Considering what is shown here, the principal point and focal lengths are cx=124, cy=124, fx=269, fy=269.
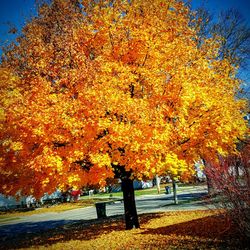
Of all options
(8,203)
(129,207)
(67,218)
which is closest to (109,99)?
(129,207)

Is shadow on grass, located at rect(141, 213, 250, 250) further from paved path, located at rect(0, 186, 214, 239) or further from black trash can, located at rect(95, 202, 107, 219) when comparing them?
black trash can, located at rect(95, 202, 107, 219)

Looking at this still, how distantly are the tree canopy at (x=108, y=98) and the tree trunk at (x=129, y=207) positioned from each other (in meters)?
1.61

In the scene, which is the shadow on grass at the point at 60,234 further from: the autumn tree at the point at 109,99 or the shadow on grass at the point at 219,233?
the shadow on grass at the point at 219,233

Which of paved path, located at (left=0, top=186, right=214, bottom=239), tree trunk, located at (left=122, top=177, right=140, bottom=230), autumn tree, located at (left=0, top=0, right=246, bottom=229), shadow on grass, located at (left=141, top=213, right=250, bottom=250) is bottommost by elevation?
paved path, located at (left=0, top=186, right=214, bottom=239)

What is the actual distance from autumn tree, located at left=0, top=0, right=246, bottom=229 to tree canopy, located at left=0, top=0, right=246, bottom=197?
0.15 feet

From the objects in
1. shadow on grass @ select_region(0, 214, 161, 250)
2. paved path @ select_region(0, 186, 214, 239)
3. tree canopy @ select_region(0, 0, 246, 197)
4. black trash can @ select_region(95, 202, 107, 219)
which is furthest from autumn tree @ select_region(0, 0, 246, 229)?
black trash can @ select_region(95, 202, 107, 219)

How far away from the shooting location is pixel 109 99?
981 cm

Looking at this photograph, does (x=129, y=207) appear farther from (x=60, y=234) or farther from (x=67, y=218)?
(x=67, y=218)

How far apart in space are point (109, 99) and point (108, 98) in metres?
0.05

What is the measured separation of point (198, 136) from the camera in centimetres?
1102

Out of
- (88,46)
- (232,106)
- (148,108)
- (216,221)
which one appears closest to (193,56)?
(232,106)

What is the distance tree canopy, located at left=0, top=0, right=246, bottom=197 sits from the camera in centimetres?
966

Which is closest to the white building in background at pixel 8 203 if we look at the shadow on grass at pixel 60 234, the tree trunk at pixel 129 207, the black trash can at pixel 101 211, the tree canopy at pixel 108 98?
the black trash can at pixel 101 211

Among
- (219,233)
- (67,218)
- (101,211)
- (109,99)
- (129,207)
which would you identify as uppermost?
(109,99)
